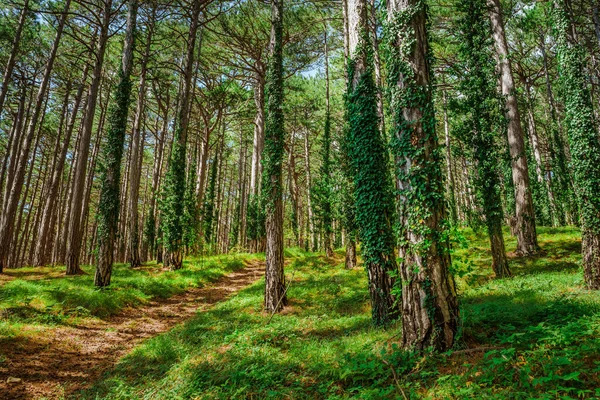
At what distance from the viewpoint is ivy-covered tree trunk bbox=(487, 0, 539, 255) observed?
1101cm

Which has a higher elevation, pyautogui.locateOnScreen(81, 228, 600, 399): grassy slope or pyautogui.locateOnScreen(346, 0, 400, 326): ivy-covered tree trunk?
pyautogui.locateOnScreen(346, 0, 400, 326): ivy-covered tree trunk

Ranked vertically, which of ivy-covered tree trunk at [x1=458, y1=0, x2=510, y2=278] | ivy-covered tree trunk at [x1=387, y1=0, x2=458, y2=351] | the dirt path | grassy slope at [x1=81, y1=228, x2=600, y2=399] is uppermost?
ivy-covered tree trunk at [x1=458, y1=0, x2=510, y2=278]

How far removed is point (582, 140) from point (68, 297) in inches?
542

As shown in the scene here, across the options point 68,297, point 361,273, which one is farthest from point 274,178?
point 68,297

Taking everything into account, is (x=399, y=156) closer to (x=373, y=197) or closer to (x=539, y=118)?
(x=373, y=197)

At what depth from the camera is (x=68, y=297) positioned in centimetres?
816

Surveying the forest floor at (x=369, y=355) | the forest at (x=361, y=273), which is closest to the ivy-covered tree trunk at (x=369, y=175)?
the forest at (x=361, y=273)

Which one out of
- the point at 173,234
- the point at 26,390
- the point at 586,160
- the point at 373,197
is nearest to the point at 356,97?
the point at 373,197

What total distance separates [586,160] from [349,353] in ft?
25.2

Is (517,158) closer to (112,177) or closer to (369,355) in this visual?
(369,355)

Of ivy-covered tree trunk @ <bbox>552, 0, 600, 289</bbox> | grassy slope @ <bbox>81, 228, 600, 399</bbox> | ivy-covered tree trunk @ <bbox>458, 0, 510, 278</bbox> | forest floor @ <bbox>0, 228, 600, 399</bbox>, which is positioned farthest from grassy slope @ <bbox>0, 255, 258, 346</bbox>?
ivy-covered tree trunk @ <bbox>552, 0, 600, 289</bbox>

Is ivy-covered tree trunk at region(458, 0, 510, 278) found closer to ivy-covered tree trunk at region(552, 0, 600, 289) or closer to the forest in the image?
the forest

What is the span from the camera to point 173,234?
13758 mm

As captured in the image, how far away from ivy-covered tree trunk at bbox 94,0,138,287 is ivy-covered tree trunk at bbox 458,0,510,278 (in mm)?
11168
